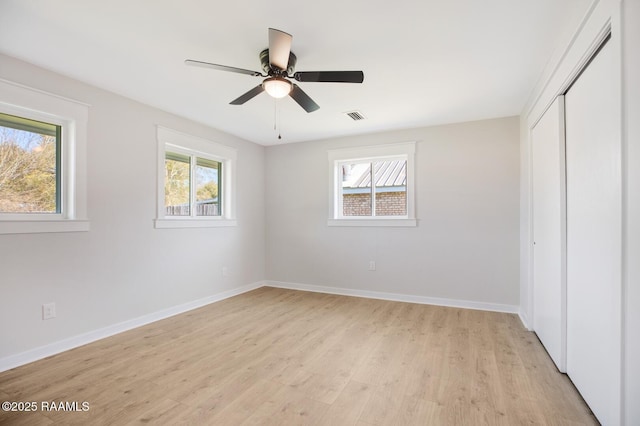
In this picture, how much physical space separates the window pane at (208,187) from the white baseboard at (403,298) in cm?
173

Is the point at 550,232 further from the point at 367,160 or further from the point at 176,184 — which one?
the point at 176,184

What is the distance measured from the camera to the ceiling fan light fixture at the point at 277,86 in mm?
2158

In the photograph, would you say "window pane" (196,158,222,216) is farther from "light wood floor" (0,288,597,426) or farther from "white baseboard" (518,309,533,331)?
"white baseboard" (518,309,533,331)

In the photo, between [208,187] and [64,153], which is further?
[208,187]

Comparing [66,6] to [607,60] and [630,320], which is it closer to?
[607,60]

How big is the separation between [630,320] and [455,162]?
2995 mm

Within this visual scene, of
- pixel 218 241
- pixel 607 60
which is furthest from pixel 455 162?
pixel 218 241

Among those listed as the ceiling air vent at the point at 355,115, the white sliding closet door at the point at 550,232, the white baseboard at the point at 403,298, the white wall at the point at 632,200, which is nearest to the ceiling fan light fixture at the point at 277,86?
the ceiling air vent at the point at 355,115

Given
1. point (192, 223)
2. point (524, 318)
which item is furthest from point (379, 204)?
point (192, 223)

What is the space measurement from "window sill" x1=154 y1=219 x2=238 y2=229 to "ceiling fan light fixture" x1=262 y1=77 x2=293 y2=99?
7.35 feet

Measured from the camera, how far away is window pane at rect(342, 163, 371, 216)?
4.74 m

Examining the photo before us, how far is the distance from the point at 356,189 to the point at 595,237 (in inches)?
130

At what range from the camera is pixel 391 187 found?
4.54 metres

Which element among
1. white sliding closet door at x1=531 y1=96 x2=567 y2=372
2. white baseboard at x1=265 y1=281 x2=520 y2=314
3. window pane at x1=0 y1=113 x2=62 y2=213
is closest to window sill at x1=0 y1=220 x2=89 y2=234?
window pane at x1=0 y1=113 x2=62 y2=213
